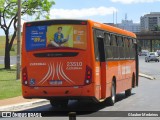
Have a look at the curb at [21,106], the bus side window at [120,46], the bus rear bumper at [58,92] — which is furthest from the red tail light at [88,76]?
the bus side window at [120,46]

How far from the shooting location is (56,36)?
14688mm

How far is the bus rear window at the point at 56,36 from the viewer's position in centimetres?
1448

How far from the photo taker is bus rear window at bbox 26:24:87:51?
14.5 m

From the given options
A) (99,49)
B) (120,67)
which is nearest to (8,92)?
(120,67)

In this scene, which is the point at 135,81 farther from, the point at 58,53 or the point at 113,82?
the point at 58,53

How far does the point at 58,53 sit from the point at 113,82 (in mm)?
3541

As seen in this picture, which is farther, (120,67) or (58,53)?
(120,67)

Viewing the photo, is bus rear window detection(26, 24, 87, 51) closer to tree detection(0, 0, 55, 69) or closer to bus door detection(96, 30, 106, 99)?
bus door detection(96, 30, 106, 99)

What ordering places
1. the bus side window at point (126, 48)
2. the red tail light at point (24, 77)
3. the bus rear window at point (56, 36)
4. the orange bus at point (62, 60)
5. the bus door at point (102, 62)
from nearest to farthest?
the orange bus at point (62, 60) < the bus rear window at point (56, 36) < the red tail light at point (24, 77) < the bus door at point (102, 62) < the bus side window at point (126, 48)

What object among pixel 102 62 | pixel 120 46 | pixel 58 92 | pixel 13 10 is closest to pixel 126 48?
pixel 120 46

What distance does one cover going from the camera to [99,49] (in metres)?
15.5

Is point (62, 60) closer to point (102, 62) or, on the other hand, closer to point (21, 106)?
point (102, 62)

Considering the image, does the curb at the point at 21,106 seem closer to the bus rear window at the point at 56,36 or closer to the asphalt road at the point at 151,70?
the bus rear window at the point at 56,36

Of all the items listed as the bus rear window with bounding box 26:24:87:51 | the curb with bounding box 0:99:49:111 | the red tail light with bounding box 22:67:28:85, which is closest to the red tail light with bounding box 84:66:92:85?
the bus rear window with bounding box 26:24:87:51
